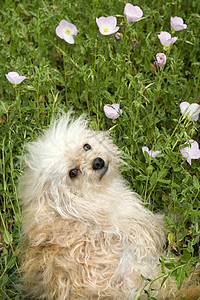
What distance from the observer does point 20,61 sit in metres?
4.14

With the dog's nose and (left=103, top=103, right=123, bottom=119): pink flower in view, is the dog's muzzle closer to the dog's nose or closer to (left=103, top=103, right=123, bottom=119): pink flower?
the dog's nose

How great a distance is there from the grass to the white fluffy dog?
0.53 feet

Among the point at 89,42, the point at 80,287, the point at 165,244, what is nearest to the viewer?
the point at 80,287

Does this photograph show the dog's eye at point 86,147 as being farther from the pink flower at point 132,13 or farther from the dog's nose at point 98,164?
the pink flower at point 132,13

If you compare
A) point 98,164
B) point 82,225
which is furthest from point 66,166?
point 82,225

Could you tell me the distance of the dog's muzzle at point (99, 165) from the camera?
3.34 m

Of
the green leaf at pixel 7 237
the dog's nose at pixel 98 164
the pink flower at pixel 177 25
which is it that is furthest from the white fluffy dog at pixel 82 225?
the pink flower at pixel 177 25

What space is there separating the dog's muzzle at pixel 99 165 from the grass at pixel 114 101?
201mm

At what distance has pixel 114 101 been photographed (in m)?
3.71

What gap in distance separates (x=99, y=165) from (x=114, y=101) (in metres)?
0.65

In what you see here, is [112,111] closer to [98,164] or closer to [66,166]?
[98,164]

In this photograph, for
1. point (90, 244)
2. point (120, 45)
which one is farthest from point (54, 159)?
point (120, 45)

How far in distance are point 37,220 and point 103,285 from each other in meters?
0.66

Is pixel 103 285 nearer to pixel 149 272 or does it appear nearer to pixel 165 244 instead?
pixel 149 272
